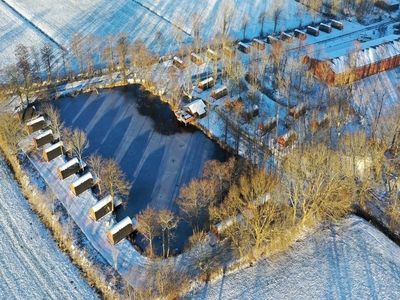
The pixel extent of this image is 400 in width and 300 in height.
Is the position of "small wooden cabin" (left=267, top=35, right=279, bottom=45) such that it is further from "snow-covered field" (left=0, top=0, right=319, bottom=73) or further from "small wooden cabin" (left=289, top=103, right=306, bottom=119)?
"small wooden cabin" (left=289, top=103, right=306, bottom=119)

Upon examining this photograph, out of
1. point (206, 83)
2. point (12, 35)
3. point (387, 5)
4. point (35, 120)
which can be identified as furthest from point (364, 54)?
point (12, 35)

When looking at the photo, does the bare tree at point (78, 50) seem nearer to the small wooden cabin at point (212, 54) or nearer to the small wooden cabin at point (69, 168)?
the small wooden cabin at point (212, 54)

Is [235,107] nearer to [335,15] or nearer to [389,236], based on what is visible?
[389,236]

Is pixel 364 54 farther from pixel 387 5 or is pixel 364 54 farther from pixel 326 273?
pixel 326 273

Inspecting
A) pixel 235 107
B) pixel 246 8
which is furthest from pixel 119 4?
pixel 235 107

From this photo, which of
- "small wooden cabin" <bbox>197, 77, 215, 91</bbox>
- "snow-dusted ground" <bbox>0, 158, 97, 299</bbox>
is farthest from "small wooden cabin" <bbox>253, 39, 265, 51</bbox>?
"snow-dusted ground" <bbox>0, 158, 97, 299</bbox>

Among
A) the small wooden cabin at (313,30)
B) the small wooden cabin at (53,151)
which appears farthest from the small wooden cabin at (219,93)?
the small wooden cabin at (313,30)
